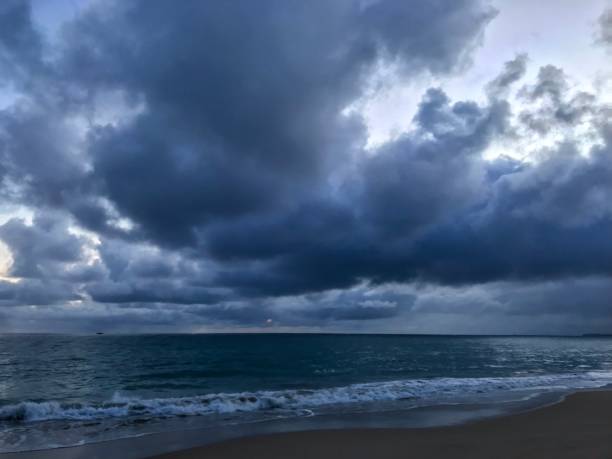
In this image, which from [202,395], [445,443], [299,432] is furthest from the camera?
[202,395]

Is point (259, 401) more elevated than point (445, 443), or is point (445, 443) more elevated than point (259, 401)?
point (445, 443)

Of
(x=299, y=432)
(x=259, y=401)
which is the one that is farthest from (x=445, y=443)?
(x=259, y=401)

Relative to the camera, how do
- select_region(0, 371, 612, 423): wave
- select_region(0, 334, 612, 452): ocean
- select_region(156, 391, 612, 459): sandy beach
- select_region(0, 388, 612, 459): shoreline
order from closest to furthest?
select_region(156, 391, 612, 459): sandy beach, select_region(0, 388, 612, 459): shoreline, select_region(0, 334, 612, 452): ocean, select_region(0, 371, 612, 423): wave

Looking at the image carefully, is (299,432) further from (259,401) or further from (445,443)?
(259,401)

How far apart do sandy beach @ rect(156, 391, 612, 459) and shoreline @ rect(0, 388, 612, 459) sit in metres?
0.07

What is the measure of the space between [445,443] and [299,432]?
16.0 feet

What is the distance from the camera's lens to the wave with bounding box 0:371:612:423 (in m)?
19.9

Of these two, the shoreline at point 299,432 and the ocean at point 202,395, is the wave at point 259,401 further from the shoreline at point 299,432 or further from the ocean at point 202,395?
the shoreline at point 299,432

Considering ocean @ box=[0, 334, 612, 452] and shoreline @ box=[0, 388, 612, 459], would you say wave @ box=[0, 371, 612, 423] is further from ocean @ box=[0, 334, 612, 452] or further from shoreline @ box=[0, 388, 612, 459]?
shoreline @ box=[0, 388, 612, 459]

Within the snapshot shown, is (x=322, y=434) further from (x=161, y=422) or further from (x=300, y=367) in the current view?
(x=300, y=367)

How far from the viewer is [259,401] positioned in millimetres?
22156

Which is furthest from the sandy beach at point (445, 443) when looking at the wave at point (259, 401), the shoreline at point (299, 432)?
the wave at point (259, 401)

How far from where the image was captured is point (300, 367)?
1795 inches

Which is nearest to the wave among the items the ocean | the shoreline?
the ocean
